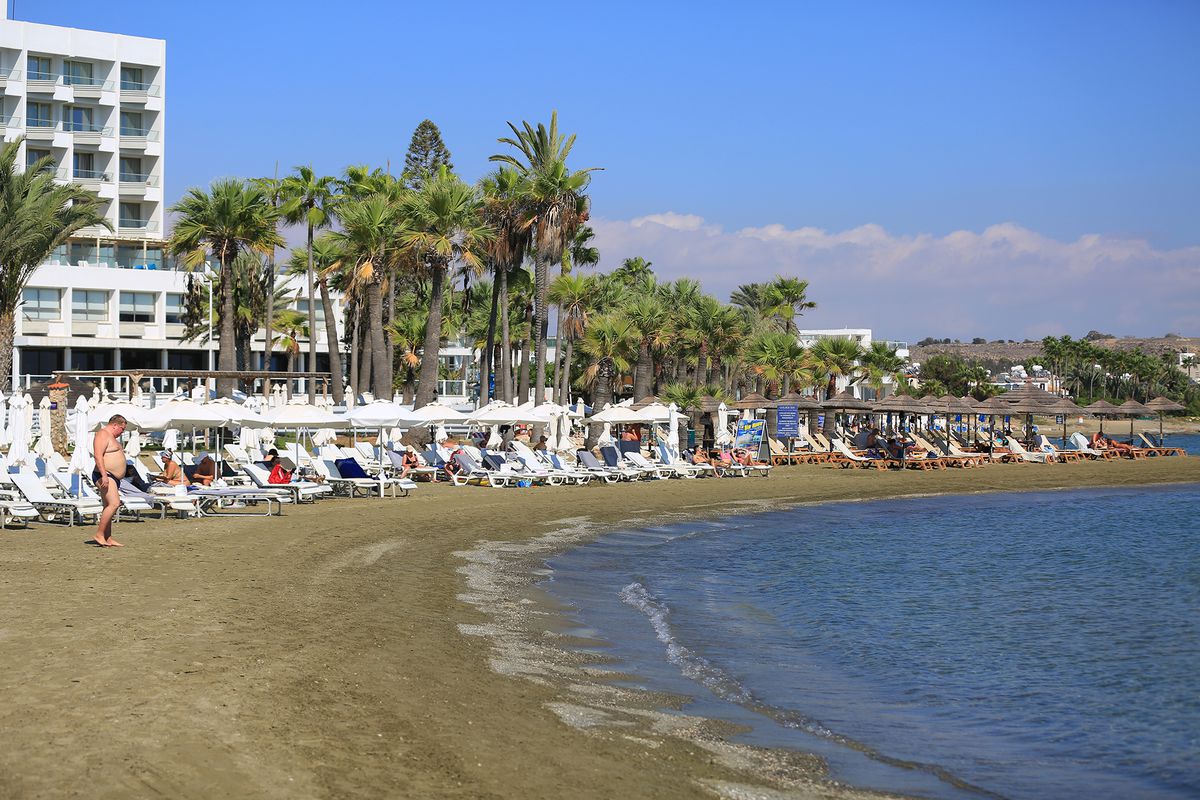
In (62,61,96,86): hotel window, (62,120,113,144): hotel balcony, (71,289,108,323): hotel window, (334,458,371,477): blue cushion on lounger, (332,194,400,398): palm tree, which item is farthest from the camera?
(62,120,113,144): hotel balcony

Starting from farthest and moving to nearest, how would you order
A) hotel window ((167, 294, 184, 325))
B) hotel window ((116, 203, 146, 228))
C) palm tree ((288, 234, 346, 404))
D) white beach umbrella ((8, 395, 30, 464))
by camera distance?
hotel window ((116, 203, 146, 228)) < hotel window ((167, 294, 184, 325)) < palm tree ((288, 234, 346, 404)) < white beach umbrella ((8, 395, 30, 464))

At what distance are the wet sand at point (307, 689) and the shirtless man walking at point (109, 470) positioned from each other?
53 cm

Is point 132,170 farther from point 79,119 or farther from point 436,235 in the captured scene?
point 436,235

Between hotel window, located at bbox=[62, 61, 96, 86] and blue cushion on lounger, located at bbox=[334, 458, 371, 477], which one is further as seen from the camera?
hotel window, located at bbox=[62, 61, 96, 86]

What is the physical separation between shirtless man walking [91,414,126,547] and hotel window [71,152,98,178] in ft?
197

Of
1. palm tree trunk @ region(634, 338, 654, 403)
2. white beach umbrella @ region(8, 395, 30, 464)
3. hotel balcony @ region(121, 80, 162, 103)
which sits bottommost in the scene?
white beach umbrella @ region(8, 395, 30, 464)

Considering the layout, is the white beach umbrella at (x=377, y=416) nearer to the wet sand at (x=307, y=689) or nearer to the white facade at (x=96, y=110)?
the wet sand at (x=307, y=689)

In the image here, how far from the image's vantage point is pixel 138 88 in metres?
70.8

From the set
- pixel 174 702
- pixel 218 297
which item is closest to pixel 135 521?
pixel 174 702

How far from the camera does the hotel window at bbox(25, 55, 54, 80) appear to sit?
221ft

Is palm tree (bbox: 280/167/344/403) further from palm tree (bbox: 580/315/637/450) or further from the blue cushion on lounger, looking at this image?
the blue cushion on lounger

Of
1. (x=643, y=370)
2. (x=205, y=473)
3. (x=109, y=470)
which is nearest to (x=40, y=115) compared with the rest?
(x=643, y=370)

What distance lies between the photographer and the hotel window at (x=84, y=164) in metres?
69.6

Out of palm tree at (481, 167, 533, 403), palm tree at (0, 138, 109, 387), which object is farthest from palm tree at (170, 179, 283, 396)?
palm tree at (481, 167, 533, 403)
